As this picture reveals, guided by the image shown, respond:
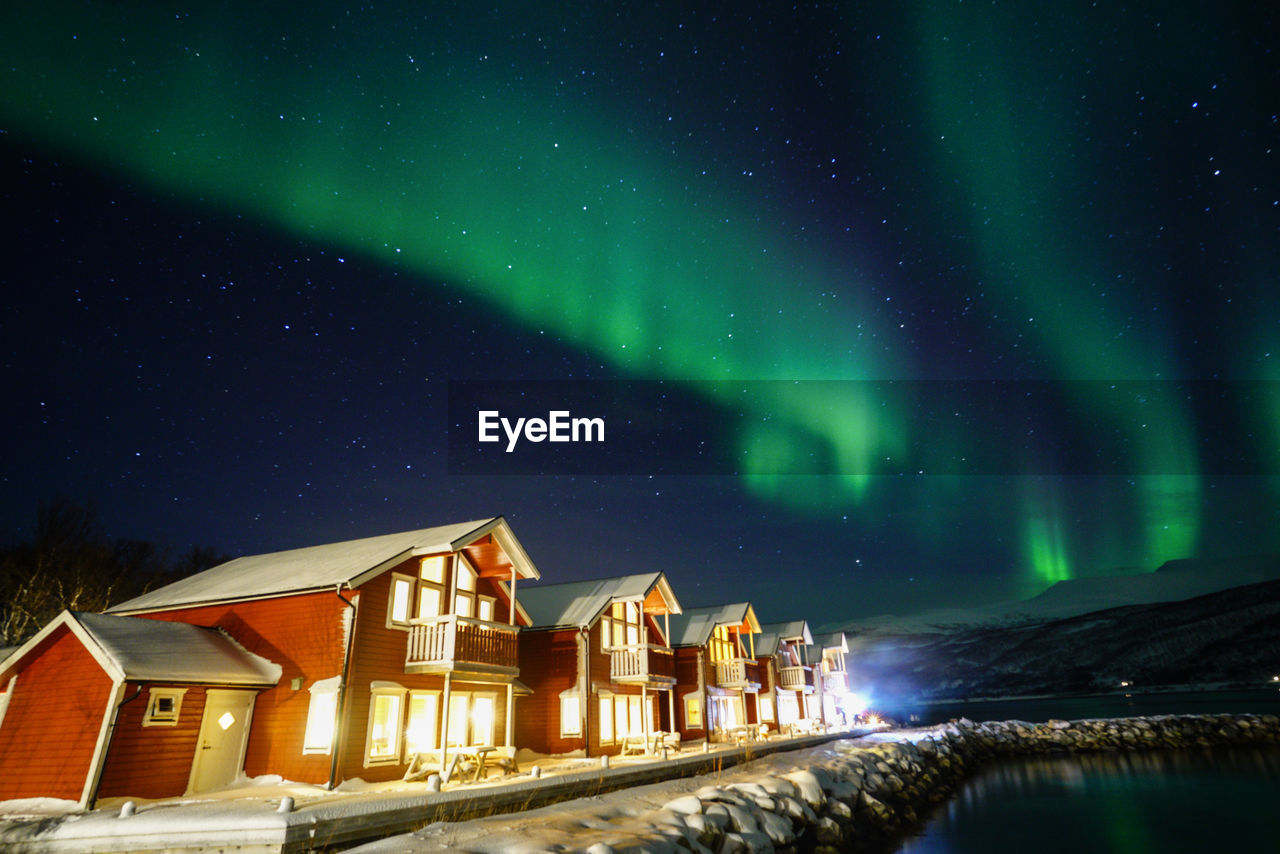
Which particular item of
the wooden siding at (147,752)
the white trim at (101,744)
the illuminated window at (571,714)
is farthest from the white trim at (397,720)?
the illuminated window at (571,714)

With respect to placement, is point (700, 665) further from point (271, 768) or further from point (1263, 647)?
point (1263, 647)

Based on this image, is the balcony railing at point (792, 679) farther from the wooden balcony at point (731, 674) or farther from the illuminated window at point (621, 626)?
the illuminated window at point (621, 626)

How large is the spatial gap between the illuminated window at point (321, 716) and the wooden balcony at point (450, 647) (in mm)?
2258

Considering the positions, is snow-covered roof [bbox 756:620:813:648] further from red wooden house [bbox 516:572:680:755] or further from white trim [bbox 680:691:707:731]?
red wooden house [bbox 516:572:680:755]


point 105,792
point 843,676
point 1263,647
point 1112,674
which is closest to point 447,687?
point 105,792

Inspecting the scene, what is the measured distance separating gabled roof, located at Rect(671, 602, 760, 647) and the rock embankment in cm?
902

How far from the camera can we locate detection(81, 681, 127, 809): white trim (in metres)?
13.7

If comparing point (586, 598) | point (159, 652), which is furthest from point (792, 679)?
point (159, 652)

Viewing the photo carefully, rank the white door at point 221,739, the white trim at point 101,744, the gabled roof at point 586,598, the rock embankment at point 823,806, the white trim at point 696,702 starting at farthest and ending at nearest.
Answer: the white trim at point 696,702 → the gabled roof at point 586,598 → the white door at point 221,739 → the white trim at point 101,744 → the rock embankment at point 823,806

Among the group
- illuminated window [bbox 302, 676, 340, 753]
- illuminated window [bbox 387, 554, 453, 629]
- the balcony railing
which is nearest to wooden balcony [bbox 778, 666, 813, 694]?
the balcony railing

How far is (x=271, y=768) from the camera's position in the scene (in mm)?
16828

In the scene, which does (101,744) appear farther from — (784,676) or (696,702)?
(784,676)

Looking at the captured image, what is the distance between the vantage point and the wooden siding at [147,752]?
1475cm

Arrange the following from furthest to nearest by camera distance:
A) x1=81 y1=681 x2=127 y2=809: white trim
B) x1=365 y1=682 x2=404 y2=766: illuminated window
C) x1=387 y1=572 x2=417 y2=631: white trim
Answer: x1=387 y1=572 x2=417 y2=631: white trim
x1=365 y1=682 x2=404 y2=766: illuminated window
x1=81 y1=681 x2=127 y2=809: white trim
